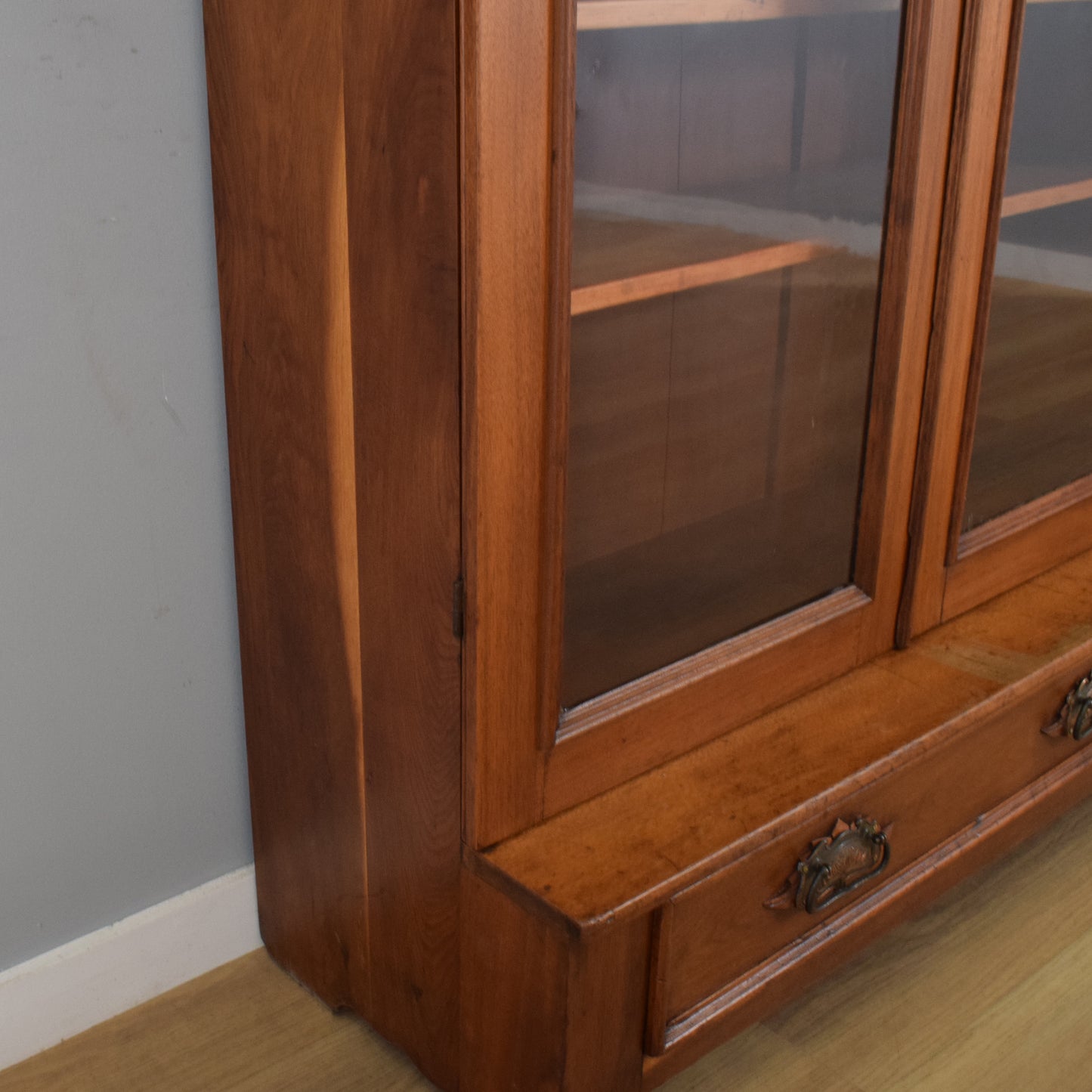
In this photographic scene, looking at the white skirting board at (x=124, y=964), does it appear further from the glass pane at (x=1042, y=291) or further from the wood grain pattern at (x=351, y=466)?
the glass pane at (x=1042, y=291)

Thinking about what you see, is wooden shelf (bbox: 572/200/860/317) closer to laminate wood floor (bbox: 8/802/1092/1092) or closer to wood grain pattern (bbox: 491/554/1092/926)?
wood grain pattern (bbox: 491/554/1092/926)

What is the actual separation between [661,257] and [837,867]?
49 cm

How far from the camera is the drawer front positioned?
989 mm

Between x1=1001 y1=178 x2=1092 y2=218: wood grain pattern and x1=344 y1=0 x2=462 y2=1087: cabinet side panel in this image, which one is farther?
x1=1001 y1=178 x2=1092 y2=218: wood grain pattern

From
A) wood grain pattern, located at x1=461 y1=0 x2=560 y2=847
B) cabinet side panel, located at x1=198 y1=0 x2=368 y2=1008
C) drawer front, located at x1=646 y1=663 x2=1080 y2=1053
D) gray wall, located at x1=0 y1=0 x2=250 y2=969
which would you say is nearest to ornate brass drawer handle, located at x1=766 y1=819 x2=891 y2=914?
drawer front, located at x1=646 y1=663 x2=1080 y2=1053

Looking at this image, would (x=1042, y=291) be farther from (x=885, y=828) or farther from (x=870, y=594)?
(x=885, y=828)

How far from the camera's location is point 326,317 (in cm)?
93

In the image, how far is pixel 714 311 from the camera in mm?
938

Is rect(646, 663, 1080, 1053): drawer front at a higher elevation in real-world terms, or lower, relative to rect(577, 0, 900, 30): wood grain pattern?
lower


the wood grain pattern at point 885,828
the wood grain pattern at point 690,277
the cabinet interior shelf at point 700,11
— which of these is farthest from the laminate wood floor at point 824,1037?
the cabinet interior shelf at point 700,11

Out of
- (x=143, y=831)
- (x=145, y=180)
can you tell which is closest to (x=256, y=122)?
(x=145, y=180)

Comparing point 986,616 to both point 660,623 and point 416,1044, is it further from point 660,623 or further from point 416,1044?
point 416,1044

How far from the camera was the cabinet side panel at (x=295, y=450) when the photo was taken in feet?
2.96

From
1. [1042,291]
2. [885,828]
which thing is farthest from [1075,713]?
[1042,291]
